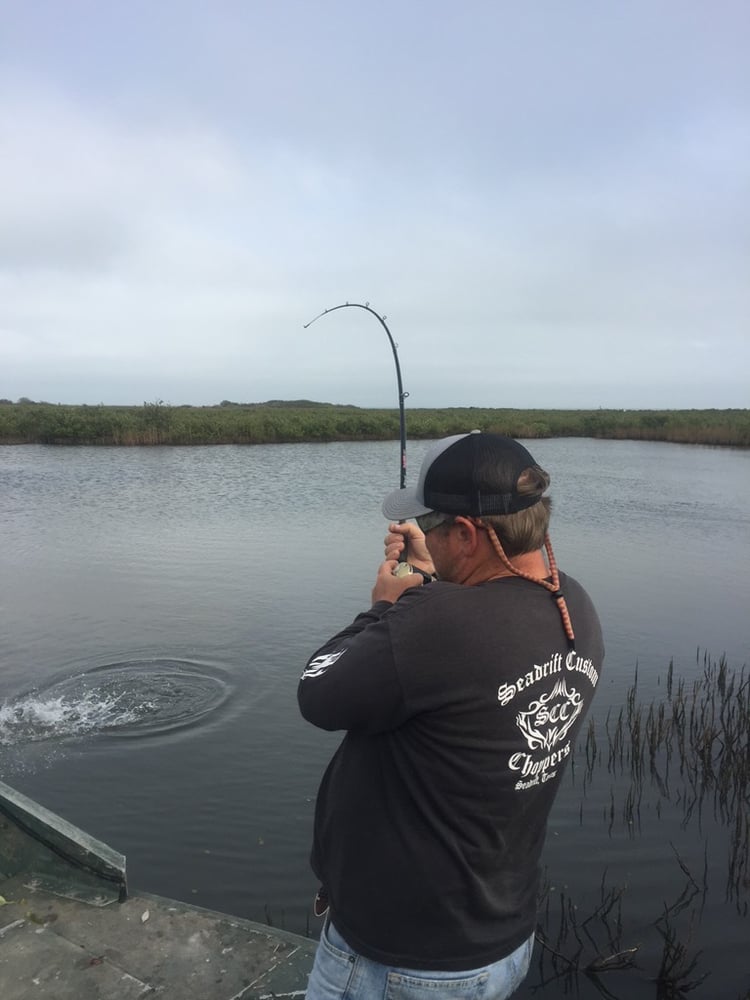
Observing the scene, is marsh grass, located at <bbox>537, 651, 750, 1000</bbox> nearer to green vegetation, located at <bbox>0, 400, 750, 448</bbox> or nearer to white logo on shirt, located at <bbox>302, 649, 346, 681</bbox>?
white logo on shirt, located at <bbox>302, 649, 346, 681</bbox>

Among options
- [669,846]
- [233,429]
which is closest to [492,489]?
[669,846]

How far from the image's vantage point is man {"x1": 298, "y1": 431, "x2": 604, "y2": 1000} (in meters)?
1.76

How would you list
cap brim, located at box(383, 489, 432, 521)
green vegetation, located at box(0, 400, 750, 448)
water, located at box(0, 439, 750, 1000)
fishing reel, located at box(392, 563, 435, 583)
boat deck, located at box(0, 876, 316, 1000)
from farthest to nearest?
green vegetation, located at box(0, 400, 750, 448), water, located at box(0, 439, 750, 1000), boat deck, located at box(0, 876, 316, 1000), fishing reel, located at box(392, 563, 435, 583), cap brim, located at box(383, 489, 432, 521)

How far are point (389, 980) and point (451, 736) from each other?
58cm

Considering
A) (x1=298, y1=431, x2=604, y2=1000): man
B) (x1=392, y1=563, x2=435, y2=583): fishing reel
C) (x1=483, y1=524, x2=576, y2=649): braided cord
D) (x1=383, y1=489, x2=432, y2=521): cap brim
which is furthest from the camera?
(x1=392, y1=563, x2=435, y2=583): fishing reel

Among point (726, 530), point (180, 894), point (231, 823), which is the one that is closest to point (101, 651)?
point (231, 823)

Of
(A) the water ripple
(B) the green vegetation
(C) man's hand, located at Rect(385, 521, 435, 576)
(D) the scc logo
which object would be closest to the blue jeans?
(D) the scc logo

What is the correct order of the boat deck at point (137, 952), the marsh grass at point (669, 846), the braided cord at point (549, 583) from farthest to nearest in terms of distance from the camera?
the marsh grass at point (669, 846)
the boat deck at point (137, 952)
the braided cord at point (549, 583)

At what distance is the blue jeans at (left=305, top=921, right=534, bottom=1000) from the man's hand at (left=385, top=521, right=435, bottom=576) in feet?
2.97

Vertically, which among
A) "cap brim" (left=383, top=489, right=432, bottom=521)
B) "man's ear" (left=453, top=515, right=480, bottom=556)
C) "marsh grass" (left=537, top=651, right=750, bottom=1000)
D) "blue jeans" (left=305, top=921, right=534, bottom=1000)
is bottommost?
"marsh grass" (left=537, top=651, right=750, bottom=1000)

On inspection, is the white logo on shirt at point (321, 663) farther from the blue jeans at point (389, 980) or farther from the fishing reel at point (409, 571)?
the blue jeans at point (389, 980)

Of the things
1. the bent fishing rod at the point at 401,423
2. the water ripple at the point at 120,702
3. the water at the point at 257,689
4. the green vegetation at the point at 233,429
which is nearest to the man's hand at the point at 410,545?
the bent fishing rod at the point at 401,423

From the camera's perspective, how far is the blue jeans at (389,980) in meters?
1.86

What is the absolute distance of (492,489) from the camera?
1877 millimetres
